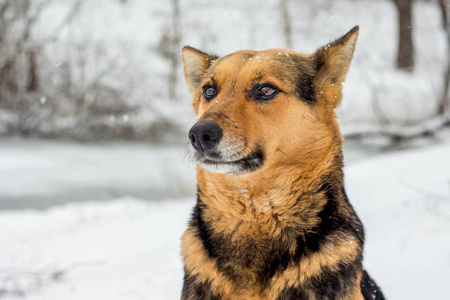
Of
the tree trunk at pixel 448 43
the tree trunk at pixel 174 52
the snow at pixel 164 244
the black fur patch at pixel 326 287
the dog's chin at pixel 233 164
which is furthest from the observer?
the tree trunk at pixel 174 52

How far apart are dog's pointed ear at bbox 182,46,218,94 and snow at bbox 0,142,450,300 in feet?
8.70

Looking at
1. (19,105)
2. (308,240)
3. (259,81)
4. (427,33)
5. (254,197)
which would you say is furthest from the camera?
(19,105)

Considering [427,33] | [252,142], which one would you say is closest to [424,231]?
[252,142]

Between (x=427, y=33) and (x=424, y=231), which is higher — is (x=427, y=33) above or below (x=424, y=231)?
above

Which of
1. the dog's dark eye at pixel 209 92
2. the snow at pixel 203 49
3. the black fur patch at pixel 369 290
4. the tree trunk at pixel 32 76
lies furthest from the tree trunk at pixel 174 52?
the black fur patch at pixel 369 290

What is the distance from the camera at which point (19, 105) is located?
1406 centimetres

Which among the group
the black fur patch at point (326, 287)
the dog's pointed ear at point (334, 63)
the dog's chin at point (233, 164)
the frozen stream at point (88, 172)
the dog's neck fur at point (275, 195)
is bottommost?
the frozen stream at point (88, 172)

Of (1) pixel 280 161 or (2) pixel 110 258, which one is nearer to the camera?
(1) pixel 280 161

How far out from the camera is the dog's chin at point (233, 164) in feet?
8.48

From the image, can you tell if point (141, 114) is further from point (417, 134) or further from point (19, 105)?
point (417, 134)

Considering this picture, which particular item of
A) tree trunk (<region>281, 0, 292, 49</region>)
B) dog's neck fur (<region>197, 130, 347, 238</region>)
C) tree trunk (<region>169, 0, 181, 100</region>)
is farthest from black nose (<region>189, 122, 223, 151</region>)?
tree trunk (<region>169, 0, 181, 100</region>)

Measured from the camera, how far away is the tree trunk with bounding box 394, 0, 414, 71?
1298 centimetres

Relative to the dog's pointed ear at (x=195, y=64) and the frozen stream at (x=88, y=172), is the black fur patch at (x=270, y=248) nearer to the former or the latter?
the dog's pointed ear at (x=195, y=64)

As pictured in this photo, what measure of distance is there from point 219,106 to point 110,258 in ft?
14.9
